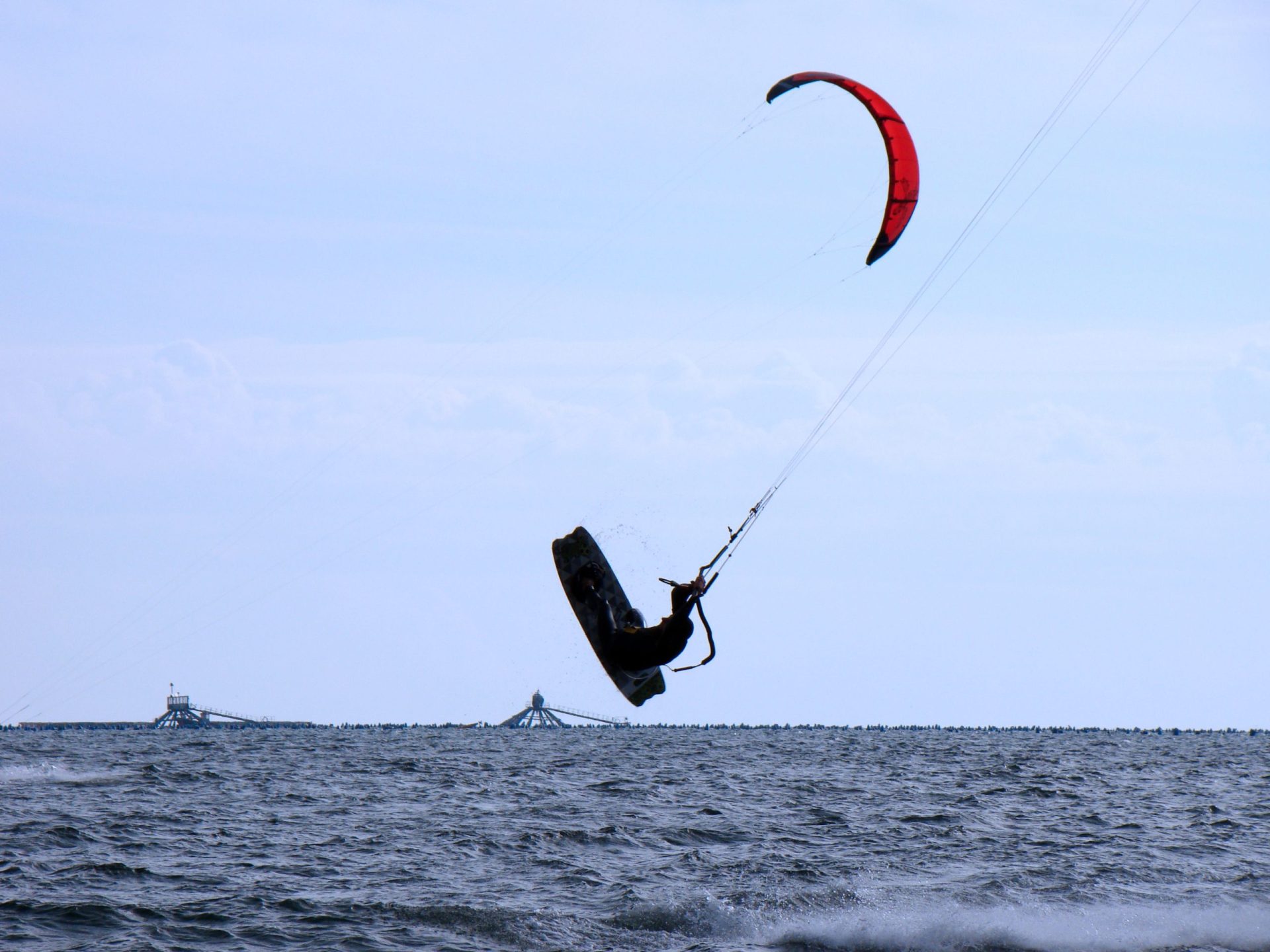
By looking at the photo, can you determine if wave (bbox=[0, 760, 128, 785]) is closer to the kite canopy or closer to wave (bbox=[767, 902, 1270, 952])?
wave (bbox=[767, 902, 1270, 952])

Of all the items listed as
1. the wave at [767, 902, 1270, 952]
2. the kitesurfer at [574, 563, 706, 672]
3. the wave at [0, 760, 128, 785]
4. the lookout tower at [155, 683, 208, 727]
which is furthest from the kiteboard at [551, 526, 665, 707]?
the lookout tower at [155, 683, 208, 727]

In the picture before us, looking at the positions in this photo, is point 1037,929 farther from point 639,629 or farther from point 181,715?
point 181,715

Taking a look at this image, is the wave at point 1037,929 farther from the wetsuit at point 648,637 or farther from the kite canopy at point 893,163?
the kite canopy at point 893,163

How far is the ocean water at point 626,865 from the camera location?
45.9 feet

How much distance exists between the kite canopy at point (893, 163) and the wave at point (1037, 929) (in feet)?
25.5

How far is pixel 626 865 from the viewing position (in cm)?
1825

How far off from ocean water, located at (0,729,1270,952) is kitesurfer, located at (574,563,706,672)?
3.07 meters

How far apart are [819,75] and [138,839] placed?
1550cm

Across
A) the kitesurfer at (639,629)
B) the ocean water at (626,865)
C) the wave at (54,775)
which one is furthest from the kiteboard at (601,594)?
the wave at (54,775)

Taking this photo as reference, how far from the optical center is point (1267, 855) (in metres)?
20.3

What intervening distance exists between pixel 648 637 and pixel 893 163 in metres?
6.79

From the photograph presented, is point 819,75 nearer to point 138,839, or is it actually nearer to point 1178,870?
point 1178,870

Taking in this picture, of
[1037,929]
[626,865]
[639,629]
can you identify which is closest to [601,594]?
[639,629]

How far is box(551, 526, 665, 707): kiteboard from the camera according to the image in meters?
13.9
